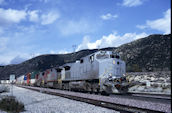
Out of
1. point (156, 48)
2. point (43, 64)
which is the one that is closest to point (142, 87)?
point (156, 48)

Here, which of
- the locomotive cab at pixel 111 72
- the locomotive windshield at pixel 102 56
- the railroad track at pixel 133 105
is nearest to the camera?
the railroad track at pixel 133 105

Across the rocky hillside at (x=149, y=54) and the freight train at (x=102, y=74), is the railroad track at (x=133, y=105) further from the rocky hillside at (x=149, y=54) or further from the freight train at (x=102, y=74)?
the rocky hillside at (x=149, y=54)

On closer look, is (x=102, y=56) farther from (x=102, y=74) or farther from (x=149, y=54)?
(x=149, y=54)

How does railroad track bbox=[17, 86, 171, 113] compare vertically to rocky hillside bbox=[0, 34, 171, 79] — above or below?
below

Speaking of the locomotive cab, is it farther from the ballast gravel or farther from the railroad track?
the ballast gravel

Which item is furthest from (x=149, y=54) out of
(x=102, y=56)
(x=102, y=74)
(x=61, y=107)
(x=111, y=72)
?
(x=61, y=107)

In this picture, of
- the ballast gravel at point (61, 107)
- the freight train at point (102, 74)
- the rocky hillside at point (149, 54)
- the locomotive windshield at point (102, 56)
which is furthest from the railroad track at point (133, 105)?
the rocky hillside at point (149, 54)

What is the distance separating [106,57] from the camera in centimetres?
1473

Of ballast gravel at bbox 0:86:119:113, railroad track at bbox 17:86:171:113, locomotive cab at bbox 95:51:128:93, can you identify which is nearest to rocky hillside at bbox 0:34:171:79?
locomotive cab at bbox 95:51:128:93

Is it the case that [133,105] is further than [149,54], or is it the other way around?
[149,54]

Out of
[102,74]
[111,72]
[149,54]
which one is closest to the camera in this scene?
[102,74]

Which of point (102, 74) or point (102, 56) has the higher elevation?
point (102, 56)

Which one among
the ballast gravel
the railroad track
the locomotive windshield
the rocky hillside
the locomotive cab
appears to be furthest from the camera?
the rocky hillside

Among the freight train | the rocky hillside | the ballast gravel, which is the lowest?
the ballast gravel
